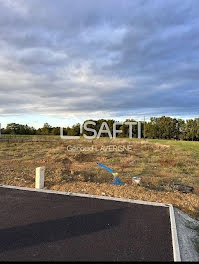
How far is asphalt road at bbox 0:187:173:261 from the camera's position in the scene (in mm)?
2316

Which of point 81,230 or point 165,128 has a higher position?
point 165,128

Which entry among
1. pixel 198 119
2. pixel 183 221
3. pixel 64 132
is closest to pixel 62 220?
pixel 183 221

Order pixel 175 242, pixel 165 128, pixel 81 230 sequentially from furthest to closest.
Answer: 1. pixel 165 128
2. pixel 81 230
3. pixel 175 242

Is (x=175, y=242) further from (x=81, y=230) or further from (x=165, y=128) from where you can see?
(x=165, y=128)

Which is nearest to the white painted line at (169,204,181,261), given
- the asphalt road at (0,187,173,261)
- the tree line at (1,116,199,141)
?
the asphalt road at (0,187,173,261)

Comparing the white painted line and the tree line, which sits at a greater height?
the tree line

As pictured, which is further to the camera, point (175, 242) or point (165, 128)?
point (165, 128)

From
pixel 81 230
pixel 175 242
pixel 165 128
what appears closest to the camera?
pixel 175 242

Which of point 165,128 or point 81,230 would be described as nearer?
point 81,230

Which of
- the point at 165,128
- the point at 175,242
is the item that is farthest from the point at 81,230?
the point at 165,128

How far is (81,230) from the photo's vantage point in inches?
111

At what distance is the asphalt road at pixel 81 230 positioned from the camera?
232cm

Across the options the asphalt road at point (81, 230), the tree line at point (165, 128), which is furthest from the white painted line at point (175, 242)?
the tree line at point (165, 128)

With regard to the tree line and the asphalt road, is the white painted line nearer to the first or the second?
the asphalt road
